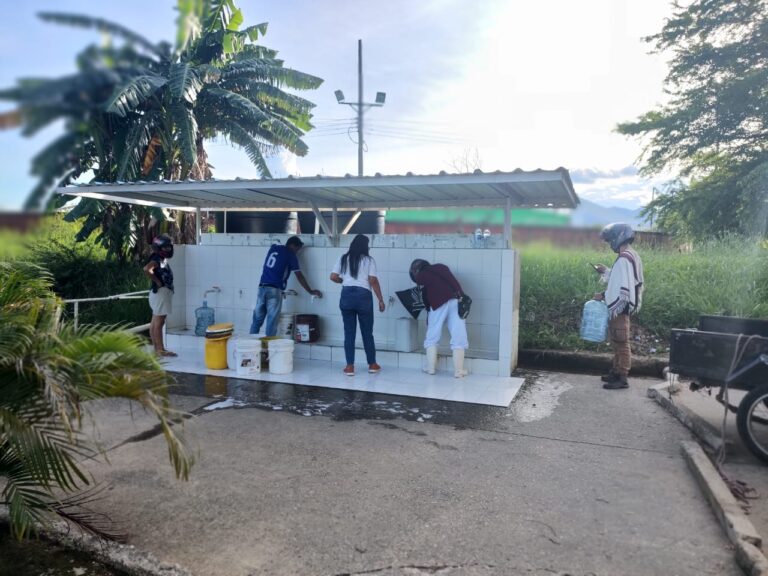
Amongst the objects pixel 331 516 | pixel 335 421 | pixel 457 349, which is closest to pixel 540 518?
pixel 331 516

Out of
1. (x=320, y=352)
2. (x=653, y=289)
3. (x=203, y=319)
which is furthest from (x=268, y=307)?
(x=653, y=289)

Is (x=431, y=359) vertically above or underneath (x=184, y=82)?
underneath

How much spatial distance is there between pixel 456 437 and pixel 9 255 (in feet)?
13.3

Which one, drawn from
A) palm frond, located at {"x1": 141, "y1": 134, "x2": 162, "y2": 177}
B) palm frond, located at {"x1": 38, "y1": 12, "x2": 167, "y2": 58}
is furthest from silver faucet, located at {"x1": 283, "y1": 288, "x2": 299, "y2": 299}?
palm frond, located at {"x1": 38, "y1": 12, "x2": 167, "y2": 58}

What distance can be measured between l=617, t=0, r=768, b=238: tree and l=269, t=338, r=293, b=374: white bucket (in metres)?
14.5

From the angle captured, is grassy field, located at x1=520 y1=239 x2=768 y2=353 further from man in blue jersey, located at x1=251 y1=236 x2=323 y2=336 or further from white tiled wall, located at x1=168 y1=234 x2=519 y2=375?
man in blue jersey, located at x1=251 y1=236 x2=323 y2=336

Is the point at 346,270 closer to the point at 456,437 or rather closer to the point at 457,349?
the point at 457,349

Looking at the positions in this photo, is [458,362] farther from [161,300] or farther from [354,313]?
[161,300]

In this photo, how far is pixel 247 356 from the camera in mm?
7371

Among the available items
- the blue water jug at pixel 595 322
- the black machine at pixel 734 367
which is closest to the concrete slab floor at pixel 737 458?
the black machine at pixel 734 367

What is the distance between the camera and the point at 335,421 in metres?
5.49

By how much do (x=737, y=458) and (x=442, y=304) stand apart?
3609 mm

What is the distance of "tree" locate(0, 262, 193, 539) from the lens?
2.58 metres

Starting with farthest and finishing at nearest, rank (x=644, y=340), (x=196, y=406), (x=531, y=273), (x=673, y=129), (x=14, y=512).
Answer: (x=673, y=129) → (x=531, y=273) → (x=644, y=340) → (x=196, y=406) → (x=14, y=512)
